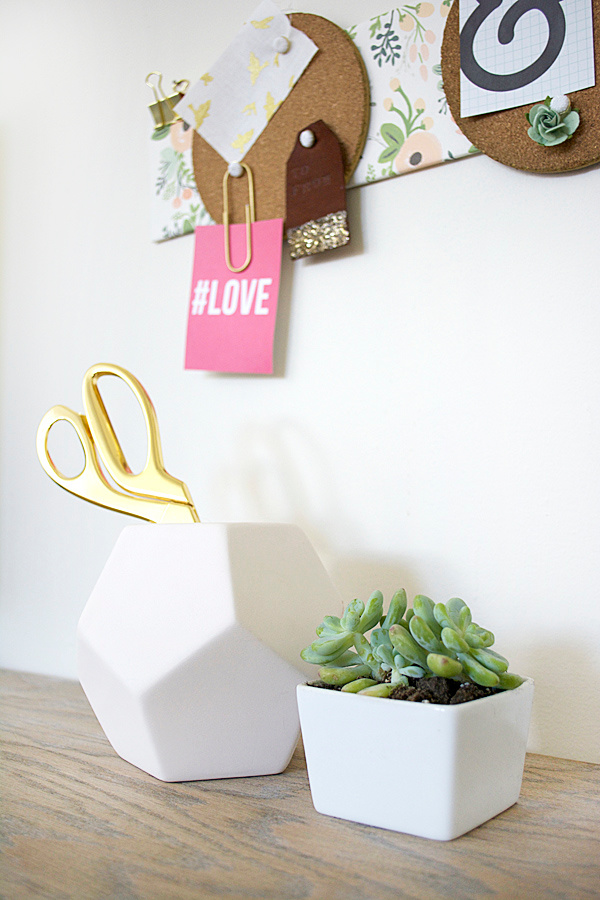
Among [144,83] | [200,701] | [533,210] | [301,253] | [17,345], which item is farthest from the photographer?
[17,345]

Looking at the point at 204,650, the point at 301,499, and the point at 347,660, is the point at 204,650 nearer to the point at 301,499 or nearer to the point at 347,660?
the point at 347,660

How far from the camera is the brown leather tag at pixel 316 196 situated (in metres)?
0.67

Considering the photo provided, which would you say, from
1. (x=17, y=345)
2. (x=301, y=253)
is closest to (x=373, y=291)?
(x=301, y=253)

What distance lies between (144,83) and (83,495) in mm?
519

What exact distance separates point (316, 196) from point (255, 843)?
20.9 inches

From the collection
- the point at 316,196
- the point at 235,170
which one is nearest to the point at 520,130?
the point at 316,196

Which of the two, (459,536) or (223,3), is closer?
(459,536)

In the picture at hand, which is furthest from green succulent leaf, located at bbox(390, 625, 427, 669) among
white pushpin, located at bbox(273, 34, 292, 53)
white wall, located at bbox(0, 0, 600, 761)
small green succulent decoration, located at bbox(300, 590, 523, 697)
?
white pushpin, located at bbox(273, 34, 292, 53)

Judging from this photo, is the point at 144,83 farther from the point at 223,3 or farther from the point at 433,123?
the point at 433,123

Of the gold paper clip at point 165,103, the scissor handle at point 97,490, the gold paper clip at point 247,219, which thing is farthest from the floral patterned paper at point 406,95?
the scissor handle at point 97,490

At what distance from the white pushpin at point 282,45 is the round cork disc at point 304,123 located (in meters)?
0.02

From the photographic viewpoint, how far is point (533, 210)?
58cm

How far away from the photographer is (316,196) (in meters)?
0.68

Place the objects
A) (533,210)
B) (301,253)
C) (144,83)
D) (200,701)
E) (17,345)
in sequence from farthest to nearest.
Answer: (17,345) < (144,83) < (301,253) < (533,210) < (200,701)
